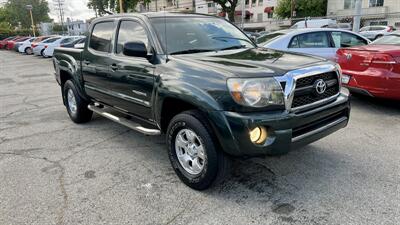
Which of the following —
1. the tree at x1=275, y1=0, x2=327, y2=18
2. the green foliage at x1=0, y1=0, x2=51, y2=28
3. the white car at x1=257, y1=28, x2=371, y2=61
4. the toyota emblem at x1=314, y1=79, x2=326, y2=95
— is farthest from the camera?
the green foliage at x1=0, y1=0, x2=51, y2=28

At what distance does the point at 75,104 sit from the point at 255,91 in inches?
160

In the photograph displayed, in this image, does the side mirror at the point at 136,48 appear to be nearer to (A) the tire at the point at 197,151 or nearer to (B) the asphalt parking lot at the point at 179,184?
(A) the tire at the point at 197,151

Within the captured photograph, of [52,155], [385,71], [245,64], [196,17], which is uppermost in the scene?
[196,17]

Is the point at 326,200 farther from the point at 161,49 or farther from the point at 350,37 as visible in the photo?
the point at 350,37

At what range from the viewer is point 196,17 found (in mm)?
4582

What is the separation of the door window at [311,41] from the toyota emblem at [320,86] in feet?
14.4

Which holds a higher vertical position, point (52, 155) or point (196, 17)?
point (196, 17)

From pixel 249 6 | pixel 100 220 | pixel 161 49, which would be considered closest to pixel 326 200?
pixel 100 220

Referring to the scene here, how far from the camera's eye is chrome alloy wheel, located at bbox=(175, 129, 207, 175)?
3416mm

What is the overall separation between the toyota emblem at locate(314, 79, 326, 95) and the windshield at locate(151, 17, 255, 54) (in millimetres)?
1287

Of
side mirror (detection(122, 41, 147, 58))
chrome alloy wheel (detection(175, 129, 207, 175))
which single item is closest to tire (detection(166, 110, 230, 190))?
chrome alloy wheel (detection(175, 129, 207, 175))

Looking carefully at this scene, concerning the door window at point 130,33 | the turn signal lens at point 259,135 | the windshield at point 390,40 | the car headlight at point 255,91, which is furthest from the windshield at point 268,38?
the turn signal lens at point 259,135

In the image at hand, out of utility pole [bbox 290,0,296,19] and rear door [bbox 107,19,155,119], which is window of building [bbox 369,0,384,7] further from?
rear door [bbox 107,19,155,119]

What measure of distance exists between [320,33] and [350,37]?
0.90 m
